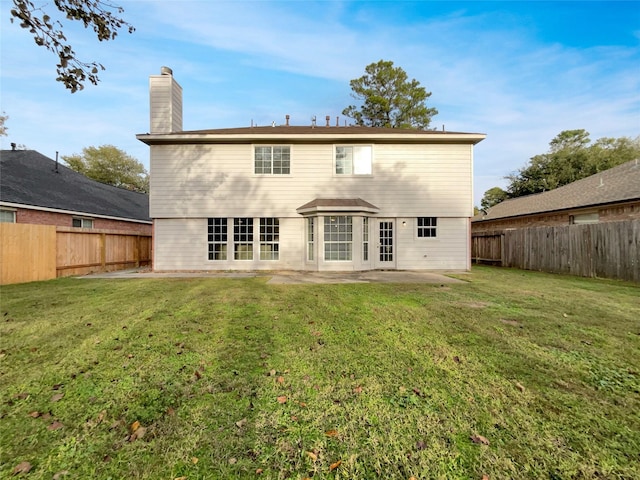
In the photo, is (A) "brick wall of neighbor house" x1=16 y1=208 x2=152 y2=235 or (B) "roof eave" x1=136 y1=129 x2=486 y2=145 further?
(A) "brick wall of neighbor house" x1=16 y1=208 x2=152 y2=235

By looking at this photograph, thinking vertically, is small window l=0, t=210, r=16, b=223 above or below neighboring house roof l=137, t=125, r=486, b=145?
below

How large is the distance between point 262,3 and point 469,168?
1074 cm

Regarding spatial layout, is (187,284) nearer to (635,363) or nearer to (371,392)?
(371,392)

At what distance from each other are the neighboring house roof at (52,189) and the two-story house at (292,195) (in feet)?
19.3

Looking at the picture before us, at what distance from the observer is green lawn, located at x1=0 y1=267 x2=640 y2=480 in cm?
191

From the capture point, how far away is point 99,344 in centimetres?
390

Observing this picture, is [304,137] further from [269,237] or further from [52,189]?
[52,189]

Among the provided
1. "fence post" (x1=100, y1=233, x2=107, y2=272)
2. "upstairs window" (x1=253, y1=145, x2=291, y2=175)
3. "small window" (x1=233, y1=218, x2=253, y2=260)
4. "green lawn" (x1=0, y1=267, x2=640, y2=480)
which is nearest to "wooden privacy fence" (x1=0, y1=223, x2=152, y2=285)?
"fence post" (x1=100, y1=233, x2=107, y2=272)

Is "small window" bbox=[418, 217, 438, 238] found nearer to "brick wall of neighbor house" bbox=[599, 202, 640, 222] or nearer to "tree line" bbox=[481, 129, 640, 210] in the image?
"brick wall of neighbor house" bbox=[599, 202, 640, 222]

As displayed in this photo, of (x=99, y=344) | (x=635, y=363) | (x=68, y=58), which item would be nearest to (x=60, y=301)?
(x=99, y=344)

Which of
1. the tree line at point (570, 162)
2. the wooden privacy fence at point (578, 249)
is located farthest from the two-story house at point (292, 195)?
the tree line at point (570, 162)

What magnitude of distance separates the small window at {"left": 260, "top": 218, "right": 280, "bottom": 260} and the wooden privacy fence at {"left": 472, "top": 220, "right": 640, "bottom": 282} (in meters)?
12.1

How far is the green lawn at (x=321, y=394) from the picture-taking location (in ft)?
6.26

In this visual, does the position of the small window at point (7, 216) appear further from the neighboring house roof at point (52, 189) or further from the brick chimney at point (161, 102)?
the brick chimney at point (161, 102)
